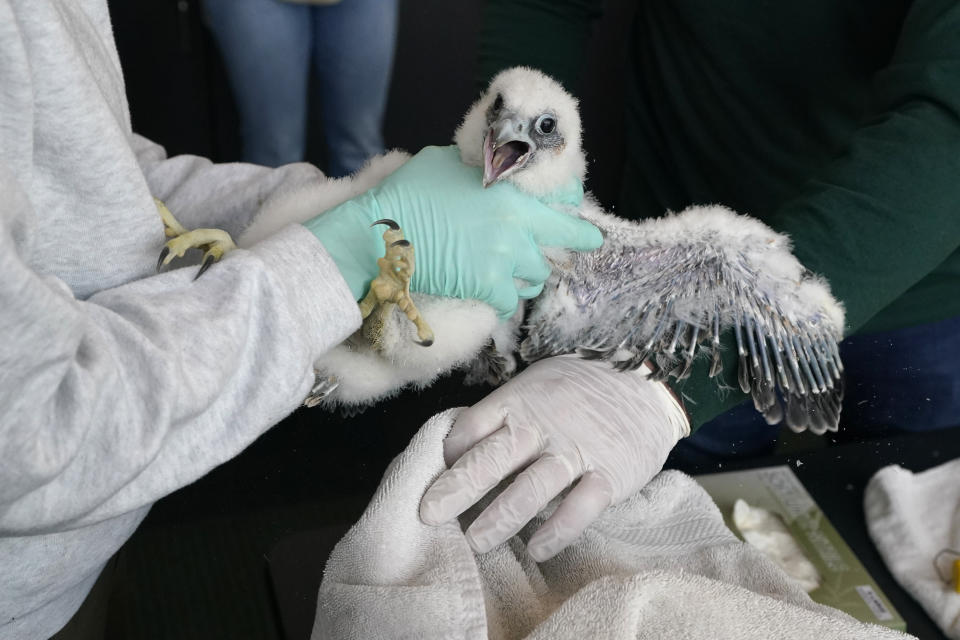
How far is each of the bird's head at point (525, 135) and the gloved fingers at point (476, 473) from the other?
294 millimetres

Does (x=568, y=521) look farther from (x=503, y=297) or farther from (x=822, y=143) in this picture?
(x=822, y=143)

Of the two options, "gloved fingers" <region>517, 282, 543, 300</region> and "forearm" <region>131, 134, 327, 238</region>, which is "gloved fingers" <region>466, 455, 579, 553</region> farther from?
"forearm" <region>131, 134, 327, 238</region>

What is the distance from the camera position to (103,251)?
0.70 m

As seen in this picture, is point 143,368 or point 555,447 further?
point 555,447

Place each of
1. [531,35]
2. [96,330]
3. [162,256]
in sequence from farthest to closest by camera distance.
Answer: [531,35] < [162,256] < [96,330]

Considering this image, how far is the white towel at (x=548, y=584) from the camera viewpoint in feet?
2.21

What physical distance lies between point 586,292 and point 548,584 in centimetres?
39

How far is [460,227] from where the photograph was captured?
37.9 inches

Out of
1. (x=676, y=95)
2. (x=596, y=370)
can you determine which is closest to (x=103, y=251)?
(x=596, y=370)

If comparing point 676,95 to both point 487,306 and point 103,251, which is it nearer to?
point 487,306

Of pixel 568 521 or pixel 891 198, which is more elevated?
pixel 891 198

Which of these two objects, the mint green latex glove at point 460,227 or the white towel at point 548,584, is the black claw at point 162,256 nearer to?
the mint green latex glove at point 460,227

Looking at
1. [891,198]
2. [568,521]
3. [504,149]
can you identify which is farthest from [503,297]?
[891,198]

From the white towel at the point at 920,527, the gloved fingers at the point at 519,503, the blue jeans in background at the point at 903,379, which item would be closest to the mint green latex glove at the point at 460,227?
the gloved fingers at the point at 519,503
